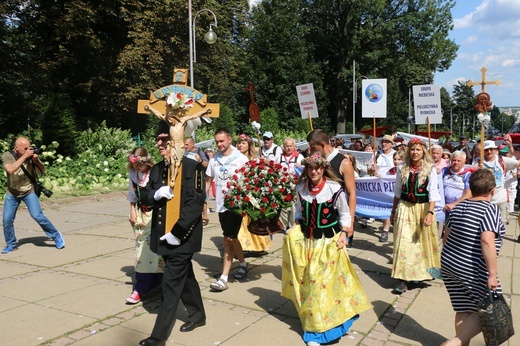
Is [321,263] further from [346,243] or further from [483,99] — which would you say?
[483,99]

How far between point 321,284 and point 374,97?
8940 mm

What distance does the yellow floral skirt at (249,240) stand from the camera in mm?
7324

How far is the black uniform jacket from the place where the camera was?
4434 millimetres

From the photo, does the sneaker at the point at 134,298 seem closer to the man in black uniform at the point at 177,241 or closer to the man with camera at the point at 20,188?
the man in black uniform at the point at 177,241

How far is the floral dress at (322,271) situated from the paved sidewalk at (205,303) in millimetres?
A: 268

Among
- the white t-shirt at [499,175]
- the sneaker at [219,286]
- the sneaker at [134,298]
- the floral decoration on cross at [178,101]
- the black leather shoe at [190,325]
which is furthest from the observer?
the white t-shirt at [499,175]

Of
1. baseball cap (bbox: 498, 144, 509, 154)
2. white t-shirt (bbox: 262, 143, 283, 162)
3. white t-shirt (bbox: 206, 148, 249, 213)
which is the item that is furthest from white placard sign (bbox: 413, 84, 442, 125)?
white t-shirt (bbox: 206, 148, 249, 213)

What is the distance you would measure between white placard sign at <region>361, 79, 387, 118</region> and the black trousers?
8.79 m

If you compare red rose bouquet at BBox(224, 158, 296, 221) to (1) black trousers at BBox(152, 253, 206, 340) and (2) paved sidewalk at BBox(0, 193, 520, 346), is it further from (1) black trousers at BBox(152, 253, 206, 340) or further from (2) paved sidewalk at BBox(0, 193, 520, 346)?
(1) black trousers at BBox(152, 253, 206, 340)

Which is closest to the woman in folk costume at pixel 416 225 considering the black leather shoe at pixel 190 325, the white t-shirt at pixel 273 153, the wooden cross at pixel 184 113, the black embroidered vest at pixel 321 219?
the black embroidered vest at pixel 321 219

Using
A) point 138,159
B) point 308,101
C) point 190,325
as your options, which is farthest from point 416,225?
point 308,101

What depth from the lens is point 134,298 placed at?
542 cm

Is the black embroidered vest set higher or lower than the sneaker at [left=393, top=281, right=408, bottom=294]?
higher

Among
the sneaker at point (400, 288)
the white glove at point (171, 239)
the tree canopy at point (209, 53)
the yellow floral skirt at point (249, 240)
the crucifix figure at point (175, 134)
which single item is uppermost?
the tree canopy at point (209, 53)
